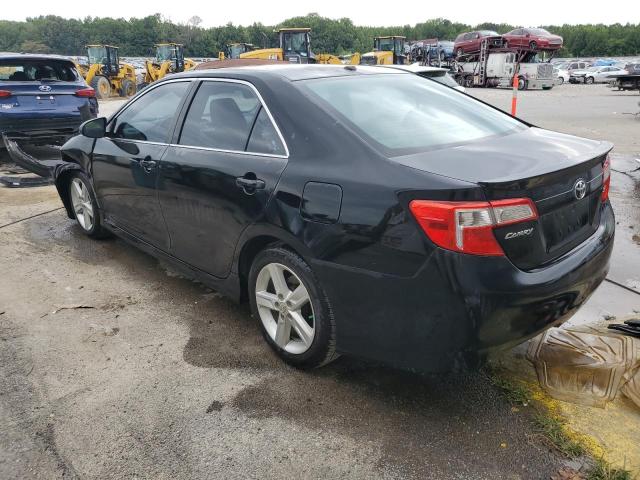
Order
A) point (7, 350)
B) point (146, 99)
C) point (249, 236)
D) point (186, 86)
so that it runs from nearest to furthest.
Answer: point (249, 236) < point (7, 350) < point (186, 86) < point (146, 99)

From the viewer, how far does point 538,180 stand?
90.7 inches

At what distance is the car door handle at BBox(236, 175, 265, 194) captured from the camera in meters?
2.93

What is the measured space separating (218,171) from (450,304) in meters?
1.66

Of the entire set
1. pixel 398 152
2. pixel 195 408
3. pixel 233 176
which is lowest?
pixel 195 408

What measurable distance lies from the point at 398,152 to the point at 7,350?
268cm

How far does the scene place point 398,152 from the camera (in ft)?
8.53

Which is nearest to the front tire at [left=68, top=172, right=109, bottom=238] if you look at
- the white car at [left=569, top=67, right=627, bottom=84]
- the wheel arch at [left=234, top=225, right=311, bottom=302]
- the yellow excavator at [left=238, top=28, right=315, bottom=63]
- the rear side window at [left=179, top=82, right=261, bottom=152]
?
the rear side window at [left=179, top=82, right=261, bottom=152]

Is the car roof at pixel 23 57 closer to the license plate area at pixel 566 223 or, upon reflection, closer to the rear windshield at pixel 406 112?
the rear windshield at pixel 406 112

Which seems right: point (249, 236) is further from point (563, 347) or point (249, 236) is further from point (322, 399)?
point (563, 347)

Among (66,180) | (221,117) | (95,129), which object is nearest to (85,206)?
(66,180)

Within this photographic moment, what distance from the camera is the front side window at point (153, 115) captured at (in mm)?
3812

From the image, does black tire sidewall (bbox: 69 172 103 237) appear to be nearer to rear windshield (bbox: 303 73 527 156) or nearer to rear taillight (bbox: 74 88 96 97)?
rear windshield (bbox: 303 73 527 156)

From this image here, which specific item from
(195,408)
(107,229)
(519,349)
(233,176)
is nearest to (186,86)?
(233,176)

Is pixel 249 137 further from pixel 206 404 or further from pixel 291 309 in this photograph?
pixel 206 404
